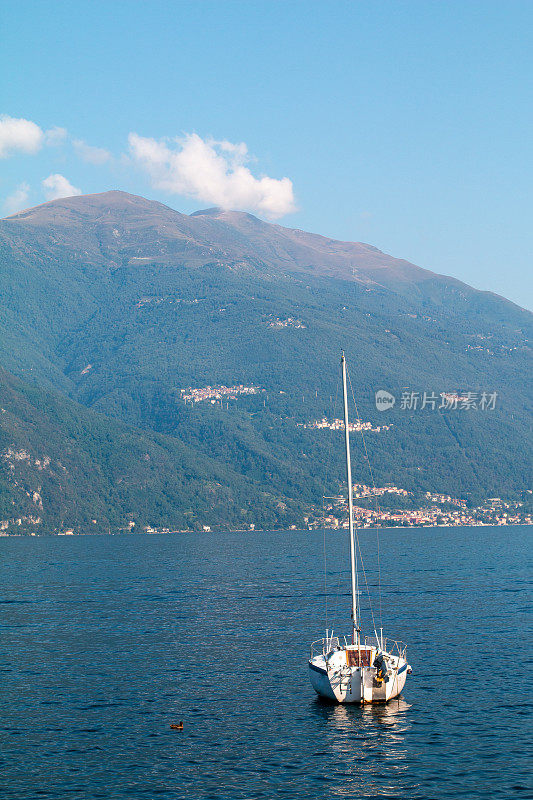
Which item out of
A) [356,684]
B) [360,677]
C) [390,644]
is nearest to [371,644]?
[390,644]

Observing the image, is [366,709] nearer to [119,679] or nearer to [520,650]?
[119,679]

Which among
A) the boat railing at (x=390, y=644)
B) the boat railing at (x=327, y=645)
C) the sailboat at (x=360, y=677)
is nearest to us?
the sailboat at (x=360, y=677)

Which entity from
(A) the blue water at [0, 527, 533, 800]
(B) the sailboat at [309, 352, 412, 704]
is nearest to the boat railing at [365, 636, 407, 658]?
(A) the blue water at [0, 527, 533, 800]

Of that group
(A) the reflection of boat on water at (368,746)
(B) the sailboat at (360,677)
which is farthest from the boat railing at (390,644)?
(B) the sailboat at (360,677)

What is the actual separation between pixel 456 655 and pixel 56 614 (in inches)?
2212

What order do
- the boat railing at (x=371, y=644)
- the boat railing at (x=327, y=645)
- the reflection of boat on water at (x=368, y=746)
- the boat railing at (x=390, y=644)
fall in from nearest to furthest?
the reflection of boat on water at (x=368, y=746) → the boat railing at (x=327, y=645) → the boat railing at (x=371, y=644) → the boat railing at (x=390, y=644)

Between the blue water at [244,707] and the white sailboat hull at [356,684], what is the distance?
98 cm

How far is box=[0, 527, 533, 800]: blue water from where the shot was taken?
47344mm

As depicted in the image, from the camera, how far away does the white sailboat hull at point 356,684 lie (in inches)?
2386

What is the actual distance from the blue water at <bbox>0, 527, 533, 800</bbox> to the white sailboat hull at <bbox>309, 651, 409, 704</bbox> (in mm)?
976

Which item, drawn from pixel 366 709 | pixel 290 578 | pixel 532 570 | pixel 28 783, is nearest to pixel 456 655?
pixel 366 709

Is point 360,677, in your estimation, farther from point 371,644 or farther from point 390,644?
point 390,644

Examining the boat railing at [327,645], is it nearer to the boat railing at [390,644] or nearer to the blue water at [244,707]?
the blue water at [244,707]

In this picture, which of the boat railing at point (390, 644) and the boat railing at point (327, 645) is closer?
the boat railing at point (327, 645)
